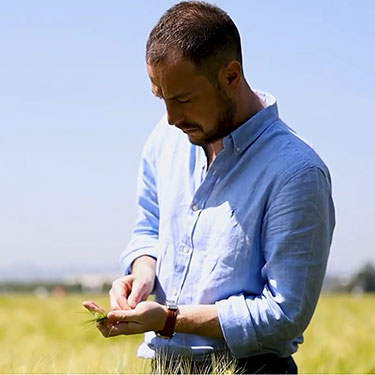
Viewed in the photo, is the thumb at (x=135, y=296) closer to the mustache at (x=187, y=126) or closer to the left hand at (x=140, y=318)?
the left hand at (x=140, y=318)

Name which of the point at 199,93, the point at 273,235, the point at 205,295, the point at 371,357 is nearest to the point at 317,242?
the point at 273,235

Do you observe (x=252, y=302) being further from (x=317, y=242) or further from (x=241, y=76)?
(x=241, y=76)

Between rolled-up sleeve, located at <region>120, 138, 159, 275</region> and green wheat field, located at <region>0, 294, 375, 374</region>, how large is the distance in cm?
28

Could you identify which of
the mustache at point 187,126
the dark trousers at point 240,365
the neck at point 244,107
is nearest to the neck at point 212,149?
the neck at point 244,107

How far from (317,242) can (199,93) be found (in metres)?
0.53

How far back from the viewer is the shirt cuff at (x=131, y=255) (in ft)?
10.1

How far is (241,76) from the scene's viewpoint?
2.82m

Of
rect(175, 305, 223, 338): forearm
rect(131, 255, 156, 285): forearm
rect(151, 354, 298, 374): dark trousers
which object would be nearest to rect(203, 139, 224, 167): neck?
rect(131, 255, 156, 285): forearm

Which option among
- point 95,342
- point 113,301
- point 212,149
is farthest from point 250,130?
point 95,342

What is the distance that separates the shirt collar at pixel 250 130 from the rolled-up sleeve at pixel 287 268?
0.66ft

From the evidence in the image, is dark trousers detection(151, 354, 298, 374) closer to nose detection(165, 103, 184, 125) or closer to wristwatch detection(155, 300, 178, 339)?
wristwatch detection(155, 300, 178, 339)

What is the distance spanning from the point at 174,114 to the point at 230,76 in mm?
193

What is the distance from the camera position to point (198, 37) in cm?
275

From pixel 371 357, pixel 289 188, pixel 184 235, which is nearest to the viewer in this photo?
pixel 289 188
